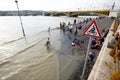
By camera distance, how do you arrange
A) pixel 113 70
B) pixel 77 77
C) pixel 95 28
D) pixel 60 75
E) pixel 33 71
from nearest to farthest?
pixel 95 28 < pixel 113 70 < pixel 77 77 < pixel 60 75 < pixel 33 71

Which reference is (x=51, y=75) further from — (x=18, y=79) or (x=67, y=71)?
(x=18, y=79)

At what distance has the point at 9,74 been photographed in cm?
1330

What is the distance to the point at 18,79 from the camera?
12.3 m

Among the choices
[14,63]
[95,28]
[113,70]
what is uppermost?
[95,28]

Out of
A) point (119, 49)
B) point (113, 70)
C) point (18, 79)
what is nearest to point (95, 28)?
point (113, 70)

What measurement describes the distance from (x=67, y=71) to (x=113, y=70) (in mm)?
5885

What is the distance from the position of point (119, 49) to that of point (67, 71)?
518cm

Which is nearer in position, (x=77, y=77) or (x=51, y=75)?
(x=77, y=77)

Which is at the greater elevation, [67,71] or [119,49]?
[119,49]

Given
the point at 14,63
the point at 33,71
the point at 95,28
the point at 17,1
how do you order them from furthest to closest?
the point at 17,1 → the point at 14,63 → the point at 33,71 → the point at 95,28

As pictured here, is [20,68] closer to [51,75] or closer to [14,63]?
[14,63]

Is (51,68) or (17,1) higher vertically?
(17,1)

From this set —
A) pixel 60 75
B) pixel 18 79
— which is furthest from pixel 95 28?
pixel 18 79

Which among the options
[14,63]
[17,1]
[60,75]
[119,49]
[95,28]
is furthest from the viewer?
[17,1]
